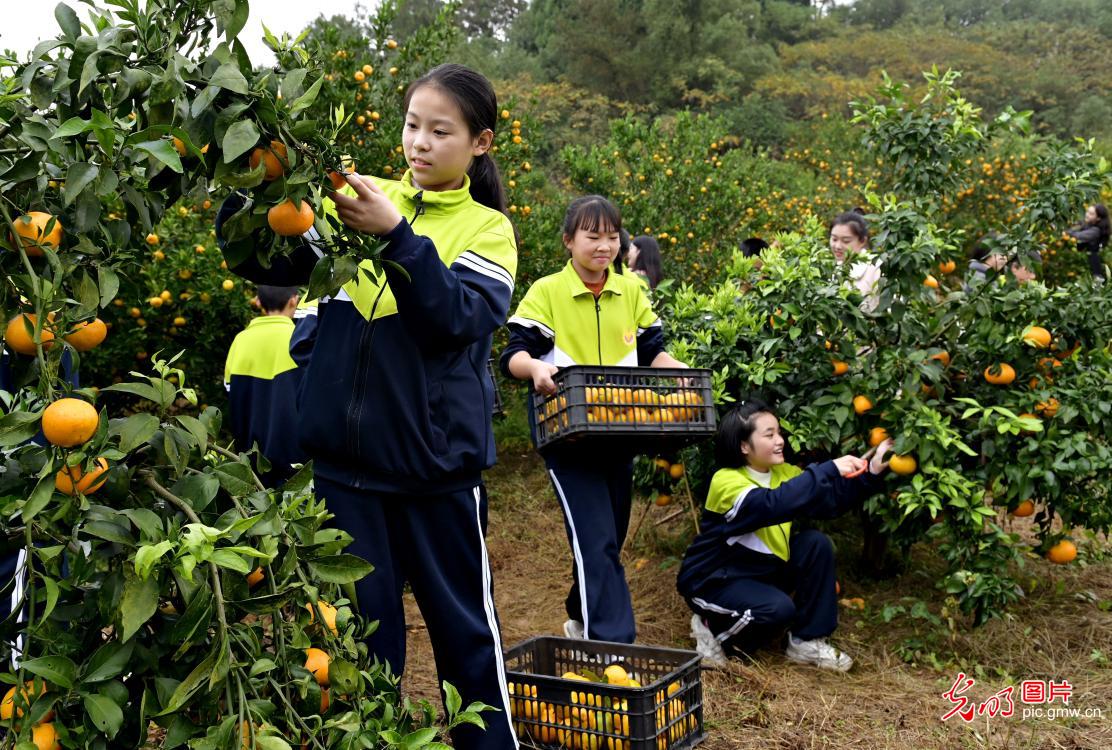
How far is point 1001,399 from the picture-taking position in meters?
4.24

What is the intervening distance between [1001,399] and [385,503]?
111 inches

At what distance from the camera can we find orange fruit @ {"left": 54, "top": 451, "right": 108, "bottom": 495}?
1.31m

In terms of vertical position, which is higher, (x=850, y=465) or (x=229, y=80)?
(x=229, y=80)

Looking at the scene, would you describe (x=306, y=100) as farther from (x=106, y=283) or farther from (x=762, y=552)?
(x=762, y=552)

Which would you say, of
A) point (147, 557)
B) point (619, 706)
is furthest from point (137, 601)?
point (619, 706)

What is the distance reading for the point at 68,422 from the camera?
128cm

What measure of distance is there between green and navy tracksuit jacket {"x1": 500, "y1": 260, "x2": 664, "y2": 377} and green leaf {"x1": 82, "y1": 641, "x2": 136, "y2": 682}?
2630 mm

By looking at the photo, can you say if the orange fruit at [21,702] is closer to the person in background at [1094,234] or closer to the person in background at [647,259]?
the person in background at [647,259]

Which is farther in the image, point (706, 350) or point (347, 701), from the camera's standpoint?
point (706, 350)

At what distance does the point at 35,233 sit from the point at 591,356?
285cm

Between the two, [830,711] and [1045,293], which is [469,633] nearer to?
[830,711]

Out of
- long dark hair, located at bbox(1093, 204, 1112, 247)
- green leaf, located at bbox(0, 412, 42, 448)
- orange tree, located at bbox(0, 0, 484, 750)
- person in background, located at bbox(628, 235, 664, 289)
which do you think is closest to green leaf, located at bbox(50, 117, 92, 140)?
orange tree, located at bbox(0, 0, 484, 750)

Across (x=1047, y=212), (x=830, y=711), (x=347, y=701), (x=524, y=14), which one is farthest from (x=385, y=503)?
(x=524, y=14)

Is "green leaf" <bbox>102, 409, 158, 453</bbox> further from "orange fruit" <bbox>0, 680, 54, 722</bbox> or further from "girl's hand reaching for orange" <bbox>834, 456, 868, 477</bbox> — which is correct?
"girl's hand reaching for orange" <bbox>834, 456, 868, 477</bbox>
